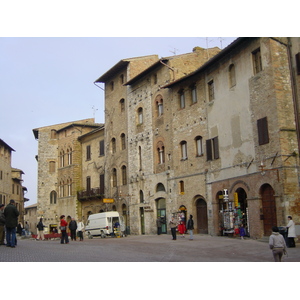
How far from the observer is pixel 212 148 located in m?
27.1

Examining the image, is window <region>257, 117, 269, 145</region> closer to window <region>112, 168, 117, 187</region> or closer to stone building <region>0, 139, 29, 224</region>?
window <region>112, 168, 117, 187</region>

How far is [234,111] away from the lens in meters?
25.0

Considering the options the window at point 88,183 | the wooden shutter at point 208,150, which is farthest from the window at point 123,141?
the wooden shutter at point 208,150

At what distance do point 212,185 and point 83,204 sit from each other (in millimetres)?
21658

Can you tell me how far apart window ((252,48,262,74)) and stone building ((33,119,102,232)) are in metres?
Result: 26.6

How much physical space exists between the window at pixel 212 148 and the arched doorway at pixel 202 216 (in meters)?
3.14

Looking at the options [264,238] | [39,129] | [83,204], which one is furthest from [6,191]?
[264,238]

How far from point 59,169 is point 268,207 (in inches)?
1252

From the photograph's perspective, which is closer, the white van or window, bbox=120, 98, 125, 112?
the white van

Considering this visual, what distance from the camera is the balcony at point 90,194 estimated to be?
41.9m

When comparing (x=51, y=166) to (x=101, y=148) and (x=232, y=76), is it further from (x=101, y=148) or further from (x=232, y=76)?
(x=232, y=76)

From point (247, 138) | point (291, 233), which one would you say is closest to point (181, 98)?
point (247, 138)

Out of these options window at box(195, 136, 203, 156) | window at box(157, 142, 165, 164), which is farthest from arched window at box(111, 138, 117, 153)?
window at box(195, 136, 203, 156)

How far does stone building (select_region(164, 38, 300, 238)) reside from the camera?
21.4m
